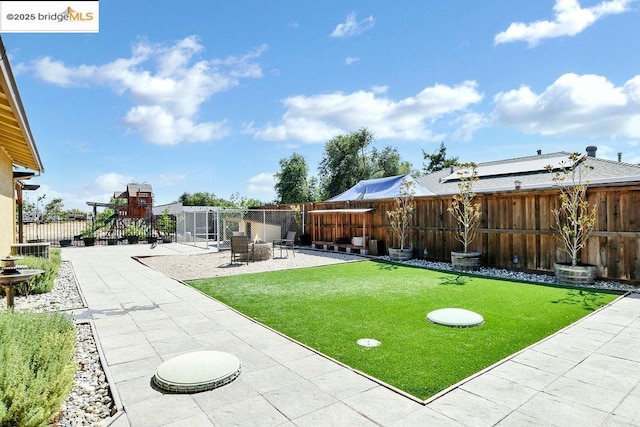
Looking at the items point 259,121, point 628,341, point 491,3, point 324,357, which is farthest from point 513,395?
point 259,121

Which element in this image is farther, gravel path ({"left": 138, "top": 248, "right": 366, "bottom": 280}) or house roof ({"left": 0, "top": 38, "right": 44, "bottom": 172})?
gravel path ({"left": 138, "top": 248, "right": 366, "bottom": 280})

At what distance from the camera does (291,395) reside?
2668 mm

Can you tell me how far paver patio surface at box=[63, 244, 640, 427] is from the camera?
2354mm

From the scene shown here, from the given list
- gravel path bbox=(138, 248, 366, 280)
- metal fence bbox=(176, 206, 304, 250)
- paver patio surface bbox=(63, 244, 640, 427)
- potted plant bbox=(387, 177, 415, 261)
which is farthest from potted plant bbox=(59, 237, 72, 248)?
potted plant bbox=(387, 177, 415, 261)

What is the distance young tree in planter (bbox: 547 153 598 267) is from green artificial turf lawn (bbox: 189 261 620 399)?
131 centimetres

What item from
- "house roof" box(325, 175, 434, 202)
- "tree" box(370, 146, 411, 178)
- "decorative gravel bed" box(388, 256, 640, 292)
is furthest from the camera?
"tree" box(370, 146, 411, 178)

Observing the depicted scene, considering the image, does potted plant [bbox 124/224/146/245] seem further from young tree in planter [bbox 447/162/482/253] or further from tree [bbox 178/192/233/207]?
tree [bbox 178/192/233/207]

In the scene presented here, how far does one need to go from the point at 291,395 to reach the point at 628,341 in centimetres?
388

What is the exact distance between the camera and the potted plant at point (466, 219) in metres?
8.70

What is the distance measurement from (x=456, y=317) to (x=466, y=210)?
16.8 ft

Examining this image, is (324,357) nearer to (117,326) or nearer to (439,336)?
(439,336)

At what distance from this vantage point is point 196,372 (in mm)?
2943

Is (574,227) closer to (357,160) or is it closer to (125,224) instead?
(357,160)

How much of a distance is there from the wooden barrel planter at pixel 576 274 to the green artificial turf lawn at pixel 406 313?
47 cm
